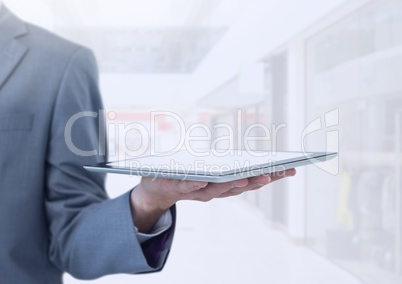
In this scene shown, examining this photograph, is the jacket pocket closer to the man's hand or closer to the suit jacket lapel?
the suit jacket lapel

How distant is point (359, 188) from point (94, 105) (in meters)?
2.00

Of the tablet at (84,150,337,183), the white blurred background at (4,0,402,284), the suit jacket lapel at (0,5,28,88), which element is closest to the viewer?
the tablet at (84,150,337,183)

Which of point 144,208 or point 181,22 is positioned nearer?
point 144,208

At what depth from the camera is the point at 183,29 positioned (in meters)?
2.79

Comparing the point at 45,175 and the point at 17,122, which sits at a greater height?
the point at 17,122

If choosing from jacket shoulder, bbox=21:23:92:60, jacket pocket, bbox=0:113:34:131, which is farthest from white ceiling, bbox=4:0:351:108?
jacket pocket, bbox=0:113:34:131

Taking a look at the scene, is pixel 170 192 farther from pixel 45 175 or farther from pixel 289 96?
pixel 289 96

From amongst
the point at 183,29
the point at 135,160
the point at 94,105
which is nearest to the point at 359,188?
the point at 183,29

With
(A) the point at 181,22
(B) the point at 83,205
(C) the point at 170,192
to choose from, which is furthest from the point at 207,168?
(A) the point at 181,22

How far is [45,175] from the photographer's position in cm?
78

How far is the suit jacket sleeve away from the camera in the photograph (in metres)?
0.66

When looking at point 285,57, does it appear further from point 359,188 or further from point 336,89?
point 359,188

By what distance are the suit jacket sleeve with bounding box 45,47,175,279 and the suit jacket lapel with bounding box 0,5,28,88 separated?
0.10 m

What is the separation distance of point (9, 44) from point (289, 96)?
256 cm
